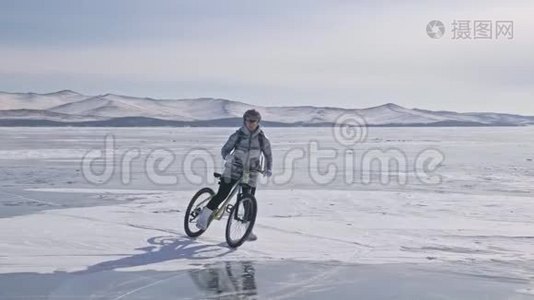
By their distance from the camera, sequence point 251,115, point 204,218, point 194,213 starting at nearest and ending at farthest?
1. point 251,115
2. point 204,218
3. point 194,213

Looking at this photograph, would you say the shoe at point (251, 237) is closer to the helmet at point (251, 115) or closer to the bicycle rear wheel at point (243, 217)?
the bicycle rear wheel at point (243, 217)

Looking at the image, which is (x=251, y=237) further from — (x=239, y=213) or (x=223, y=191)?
(x=223, y=191)

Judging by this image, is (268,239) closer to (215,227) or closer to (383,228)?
(215,227)

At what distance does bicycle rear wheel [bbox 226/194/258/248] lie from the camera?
8.41 metres

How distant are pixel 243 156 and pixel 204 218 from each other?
3.25ft

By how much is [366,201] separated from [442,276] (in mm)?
5854

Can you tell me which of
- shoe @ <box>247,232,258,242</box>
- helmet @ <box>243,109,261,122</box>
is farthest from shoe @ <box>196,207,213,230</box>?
helmet @ <box>243,109,261,122</box>

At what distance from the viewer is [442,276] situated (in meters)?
6.92

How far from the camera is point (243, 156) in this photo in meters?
8.50

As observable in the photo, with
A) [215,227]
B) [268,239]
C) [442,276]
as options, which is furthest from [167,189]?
[442,276]

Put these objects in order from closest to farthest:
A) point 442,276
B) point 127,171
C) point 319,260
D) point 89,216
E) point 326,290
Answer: point 326,290 < point 442,276 < point 319,260 < point 89,216 < point 127,171

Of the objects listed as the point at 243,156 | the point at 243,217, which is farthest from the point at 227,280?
the point at 243,156

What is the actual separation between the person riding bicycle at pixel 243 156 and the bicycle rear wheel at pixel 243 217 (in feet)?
0.64

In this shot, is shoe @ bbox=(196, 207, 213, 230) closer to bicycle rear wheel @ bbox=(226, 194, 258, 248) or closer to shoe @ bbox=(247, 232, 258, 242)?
bicycle rear wheel @ bbox=(226, 194, 258, 248)
